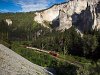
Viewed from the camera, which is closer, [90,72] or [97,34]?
[90,72]

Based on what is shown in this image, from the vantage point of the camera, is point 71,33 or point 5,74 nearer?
point 5,74

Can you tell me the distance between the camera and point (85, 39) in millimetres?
85188

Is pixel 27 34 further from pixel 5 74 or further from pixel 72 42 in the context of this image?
pixel 5 74

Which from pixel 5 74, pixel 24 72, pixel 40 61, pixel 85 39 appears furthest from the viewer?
pixel 85 39

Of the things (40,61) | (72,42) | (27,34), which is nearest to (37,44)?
(72,42)

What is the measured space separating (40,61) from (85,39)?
31050 millimetres

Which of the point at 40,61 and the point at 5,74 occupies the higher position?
the point at 5,74

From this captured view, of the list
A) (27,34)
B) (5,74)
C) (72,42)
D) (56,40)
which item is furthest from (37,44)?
(5,74)

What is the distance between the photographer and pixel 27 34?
194875 millimetres

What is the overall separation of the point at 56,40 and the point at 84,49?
81.4 feet

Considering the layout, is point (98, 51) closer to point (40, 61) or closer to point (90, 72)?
point (40, 61)

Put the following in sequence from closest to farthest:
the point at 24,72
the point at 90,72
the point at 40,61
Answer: the point at 24,72 < the point at 90,72 < the point at 40,61

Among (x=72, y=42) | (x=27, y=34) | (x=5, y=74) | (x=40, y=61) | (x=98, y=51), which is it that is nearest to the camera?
(x=5, y=74)

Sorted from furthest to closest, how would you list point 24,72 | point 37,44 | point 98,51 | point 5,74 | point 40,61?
point 37,44, point 98,51, point 40,61, point 24,72, point 5,74
